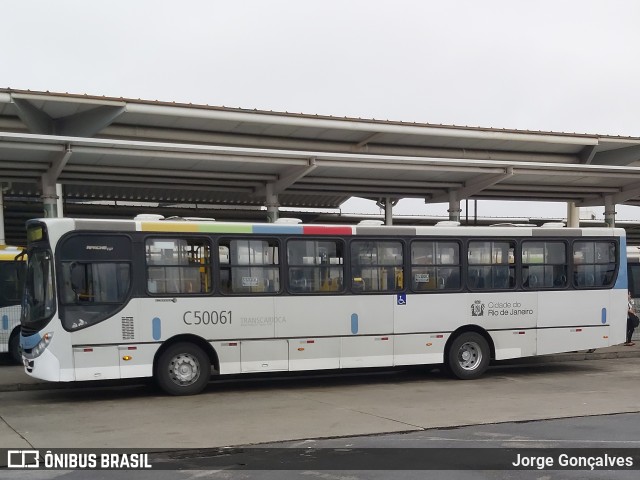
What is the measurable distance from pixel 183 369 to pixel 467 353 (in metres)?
5.79

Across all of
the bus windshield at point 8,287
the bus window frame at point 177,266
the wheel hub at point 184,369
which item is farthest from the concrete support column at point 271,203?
the wheel hub at point 184,369

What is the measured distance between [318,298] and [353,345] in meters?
1.13

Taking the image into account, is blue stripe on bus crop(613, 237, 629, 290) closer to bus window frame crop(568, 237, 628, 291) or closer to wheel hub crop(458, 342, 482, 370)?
bus window frame crop(568, 237, 628, 291)

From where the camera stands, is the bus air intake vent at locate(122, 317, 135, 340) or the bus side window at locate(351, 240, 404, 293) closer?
the bus air intake vent at locate(122, 317, 135, 340)

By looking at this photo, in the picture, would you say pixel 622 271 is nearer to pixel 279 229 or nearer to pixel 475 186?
pixel 475 186

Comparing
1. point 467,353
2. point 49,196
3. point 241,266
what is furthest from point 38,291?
point 467,353

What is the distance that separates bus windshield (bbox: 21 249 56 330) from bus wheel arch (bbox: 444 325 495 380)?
7614 mm

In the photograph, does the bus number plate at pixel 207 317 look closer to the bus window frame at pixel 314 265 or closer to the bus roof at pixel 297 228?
the bus window frame at pixel 314 265

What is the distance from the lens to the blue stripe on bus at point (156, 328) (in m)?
13.1

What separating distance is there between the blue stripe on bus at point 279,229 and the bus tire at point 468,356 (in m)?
3.98

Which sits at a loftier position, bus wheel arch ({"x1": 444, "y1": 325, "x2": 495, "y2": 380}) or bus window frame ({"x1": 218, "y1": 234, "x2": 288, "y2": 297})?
bus window frame ({"x1": 218, "y1": 234, "x2": 288, "y2": 297})

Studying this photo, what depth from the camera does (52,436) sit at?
9.62 m

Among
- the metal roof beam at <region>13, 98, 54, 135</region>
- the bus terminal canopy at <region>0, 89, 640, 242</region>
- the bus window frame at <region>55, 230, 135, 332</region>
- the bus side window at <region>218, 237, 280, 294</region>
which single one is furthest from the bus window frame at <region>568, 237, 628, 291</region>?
the metal roof beam at <region>13, 98, 54, 135</region>

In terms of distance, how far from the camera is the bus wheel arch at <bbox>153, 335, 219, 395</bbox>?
43.2 feet
